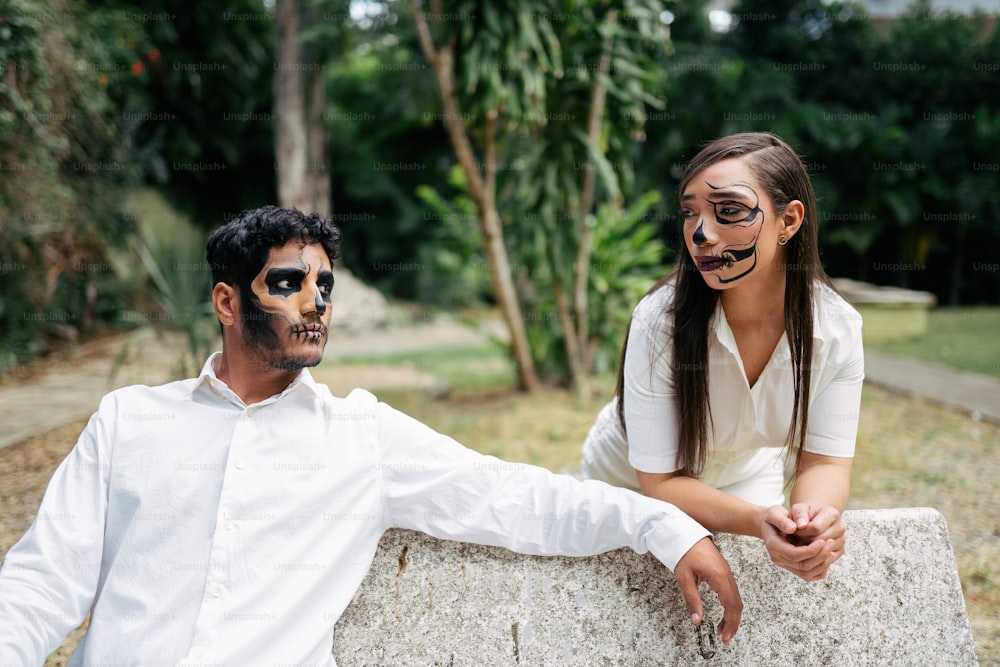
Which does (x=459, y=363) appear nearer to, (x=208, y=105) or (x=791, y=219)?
(x=208, y=105)

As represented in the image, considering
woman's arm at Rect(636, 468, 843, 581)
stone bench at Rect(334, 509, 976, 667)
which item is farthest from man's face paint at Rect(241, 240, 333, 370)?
woman's arm at Rect(636, 468, 843, 581)

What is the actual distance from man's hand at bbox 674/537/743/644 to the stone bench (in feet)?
0.31

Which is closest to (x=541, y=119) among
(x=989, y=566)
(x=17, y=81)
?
(x=17, y=81)

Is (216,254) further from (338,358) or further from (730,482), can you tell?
(338,358)

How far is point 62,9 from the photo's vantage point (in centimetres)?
531

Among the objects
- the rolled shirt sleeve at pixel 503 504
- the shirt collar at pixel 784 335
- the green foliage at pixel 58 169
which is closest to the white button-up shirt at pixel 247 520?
the rolled shirt sleeve at pixel 503 504

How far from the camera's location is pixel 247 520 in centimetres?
154

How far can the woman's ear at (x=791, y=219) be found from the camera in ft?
5.92

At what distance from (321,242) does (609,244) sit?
18.2ft

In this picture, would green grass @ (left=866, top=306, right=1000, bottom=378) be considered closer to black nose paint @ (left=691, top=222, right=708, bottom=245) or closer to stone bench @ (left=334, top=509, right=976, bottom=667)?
stone bench @ (left=334, top=509, right=976, bottom=667)

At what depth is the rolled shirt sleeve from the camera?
163 centimetres

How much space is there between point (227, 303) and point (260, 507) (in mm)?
454

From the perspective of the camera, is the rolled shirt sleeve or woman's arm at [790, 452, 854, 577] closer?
woman's arm at [790, 452, 854, 577]

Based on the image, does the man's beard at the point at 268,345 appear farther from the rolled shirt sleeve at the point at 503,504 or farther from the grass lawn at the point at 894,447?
the grass lawn at the point at 894,447
